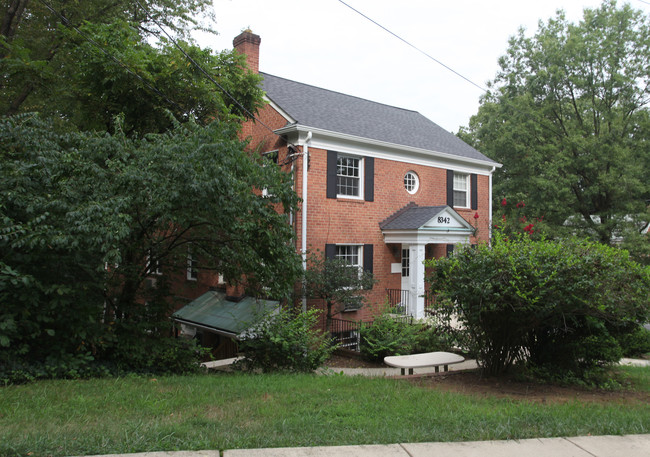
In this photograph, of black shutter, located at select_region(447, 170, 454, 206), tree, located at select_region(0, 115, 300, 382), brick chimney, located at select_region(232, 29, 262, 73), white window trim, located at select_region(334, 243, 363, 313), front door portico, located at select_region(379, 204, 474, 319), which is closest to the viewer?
tree, located at select_region(0, 115, 300, 382)

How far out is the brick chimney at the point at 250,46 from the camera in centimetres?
1545

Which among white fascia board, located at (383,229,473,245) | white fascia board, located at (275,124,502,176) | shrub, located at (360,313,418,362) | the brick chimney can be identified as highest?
the brick chimney

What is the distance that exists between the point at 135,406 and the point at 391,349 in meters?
7.78

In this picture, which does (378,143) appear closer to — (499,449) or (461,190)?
(461,190)

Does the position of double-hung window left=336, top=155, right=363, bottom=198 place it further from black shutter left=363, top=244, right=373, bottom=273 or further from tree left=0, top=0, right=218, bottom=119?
tree left=0, top=0, right=218, bottom=119

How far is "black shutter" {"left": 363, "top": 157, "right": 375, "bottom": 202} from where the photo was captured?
50.0ft

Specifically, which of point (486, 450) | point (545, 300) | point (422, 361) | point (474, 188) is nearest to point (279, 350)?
point (422, 361)

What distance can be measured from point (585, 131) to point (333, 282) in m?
15.8

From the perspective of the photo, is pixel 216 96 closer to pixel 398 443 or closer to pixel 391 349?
pixel 391 349

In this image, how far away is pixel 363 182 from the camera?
15234 millimetres

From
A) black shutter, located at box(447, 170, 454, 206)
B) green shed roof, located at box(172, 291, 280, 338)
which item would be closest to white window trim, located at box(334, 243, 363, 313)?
green shed roof, located at box(172, 291, 280, 338)

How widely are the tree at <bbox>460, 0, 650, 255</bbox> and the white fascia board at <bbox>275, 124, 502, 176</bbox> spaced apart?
3.16 m

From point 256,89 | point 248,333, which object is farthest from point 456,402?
point 256,89

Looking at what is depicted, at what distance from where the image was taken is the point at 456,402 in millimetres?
5652
